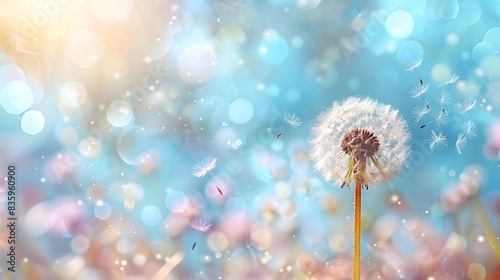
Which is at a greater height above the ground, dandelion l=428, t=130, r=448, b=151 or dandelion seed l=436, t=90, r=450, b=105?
dandelion seed l=436, t=90, r=450, b=105

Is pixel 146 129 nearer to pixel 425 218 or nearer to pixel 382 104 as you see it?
Answer: pixel 382 104

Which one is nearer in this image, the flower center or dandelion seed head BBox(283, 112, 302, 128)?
the flower center

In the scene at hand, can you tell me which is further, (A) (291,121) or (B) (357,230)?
(A) (291,121)

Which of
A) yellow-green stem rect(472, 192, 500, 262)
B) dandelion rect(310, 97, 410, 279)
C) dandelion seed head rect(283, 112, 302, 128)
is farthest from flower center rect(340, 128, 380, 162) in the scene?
yellow-green stem rect(472, 192, 500, 262)

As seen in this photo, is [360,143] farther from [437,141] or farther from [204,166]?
[204,166]

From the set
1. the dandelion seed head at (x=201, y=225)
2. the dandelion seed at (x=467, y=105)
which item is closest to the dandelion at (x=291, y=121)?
the dandelion seed head at (x=201, y=225)

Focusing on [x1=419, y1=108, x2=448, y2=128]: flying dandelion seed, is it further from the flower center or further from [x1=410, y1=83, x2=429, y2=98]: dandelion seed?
the flower center

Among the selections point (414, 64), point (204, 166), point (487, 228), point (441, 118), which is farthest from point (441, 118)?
point (204, 166)
